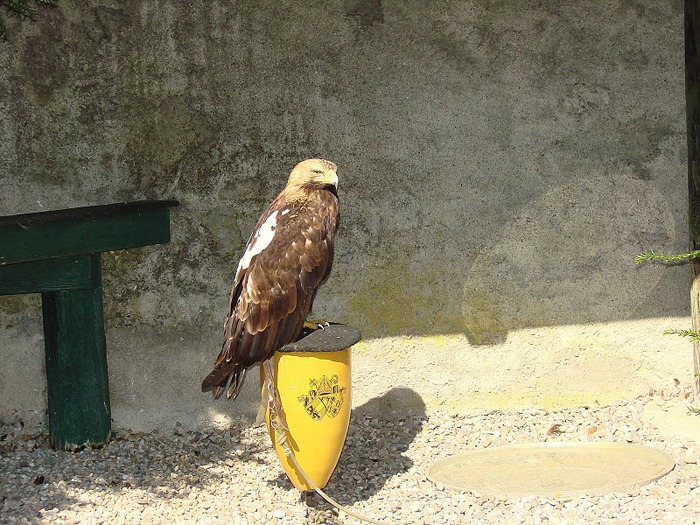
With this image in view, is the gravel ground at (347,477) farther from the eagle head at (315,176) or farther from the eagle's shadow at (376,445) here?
the eagle head at (315,176)

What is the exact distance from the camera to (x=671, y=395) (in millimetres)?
5590

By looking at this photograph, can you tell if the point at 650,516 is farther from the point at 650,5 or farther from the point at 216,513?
the point at 650,5

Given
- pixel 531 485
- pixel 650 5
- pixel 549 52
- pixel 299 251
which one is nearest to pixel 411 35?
pixel 549 52

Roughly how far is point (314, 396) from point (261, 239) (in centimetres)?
76

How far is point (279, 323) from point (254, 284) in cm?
21

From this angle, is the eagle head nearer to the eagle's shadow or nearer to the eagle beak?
the eagle beak

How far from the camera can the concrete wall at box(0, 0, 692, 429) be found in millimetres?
5402

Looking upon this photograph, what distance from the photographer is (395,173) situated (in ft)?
18.1

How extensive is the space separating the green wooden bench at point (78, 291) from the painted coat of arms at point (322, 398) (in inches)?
60.1

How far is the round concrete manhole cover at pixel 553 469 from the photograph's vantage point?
4.51m

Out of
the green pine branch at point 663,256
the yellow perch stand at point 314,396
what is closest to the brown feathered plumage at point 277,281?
the yellow perch stand at point 314,396

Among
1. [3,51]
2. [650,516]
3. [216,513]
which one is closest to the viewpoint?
[650,516]

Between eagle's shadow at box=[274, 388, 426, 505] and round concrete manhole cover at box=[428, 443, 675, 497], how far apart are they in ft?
0.88

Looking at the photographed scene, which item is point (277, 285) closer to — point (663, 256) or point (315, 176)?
point (315, 176)
